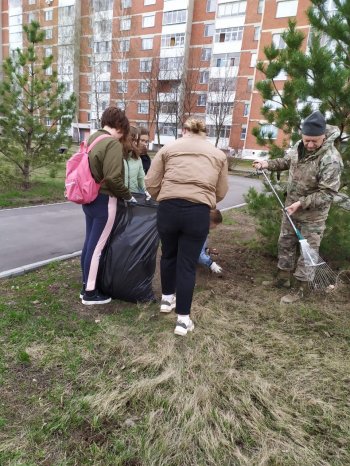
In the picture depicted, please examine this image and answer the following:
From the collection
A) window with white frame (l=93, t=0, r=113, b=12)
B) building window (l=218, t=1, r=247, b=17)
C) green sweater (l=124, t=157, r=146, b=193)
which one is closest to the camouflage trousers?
green sweater (l=124, t=157, r=146, b=193)

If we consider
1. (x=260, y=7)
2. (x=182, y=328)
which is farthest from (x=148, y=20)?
(x=182, y=328)

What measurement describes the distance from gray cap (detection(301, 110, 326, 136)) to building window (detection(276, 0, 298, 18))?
26747 mm

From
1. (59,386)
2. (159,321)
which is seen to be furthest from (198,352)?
(59,386)

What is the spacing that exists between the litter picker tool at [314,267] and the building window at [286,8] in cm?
2670

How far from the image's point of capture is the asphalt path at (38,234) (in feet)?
A: 14.6

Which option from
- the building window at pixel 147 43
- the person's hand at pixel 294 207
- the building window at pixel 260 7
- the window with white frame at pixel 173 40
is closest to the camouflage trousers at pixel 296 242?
the person's hand at pixel 294 207

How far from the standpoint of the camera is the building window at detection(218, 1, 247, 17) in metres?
27.9

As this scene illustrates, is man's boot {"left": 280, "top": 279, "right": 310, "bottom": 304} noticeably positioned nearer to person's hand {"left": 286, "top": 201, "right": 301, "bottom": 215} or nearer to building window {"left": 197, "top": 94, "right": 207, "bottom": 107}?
person's hand {"left": 286, "top": 201, "right": 301, "bottom": 215}

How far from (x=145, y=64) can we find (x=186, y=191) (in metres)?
33.8

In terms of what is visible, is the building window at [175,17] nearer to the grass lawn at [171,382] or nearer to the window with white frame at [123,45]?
the window with white frame at [123,45]

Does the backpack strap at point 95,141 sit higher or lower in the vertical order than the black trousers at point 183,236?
higher

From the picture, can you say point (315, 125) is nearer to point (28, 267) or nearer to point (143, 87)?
point (28, 267)

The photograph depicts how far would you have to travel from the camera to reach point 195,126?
2.56 metres

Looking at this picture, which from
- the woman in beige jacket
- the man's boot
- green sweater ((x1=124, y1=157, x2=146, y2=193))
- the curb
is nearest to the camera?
the woman in beige jacket
